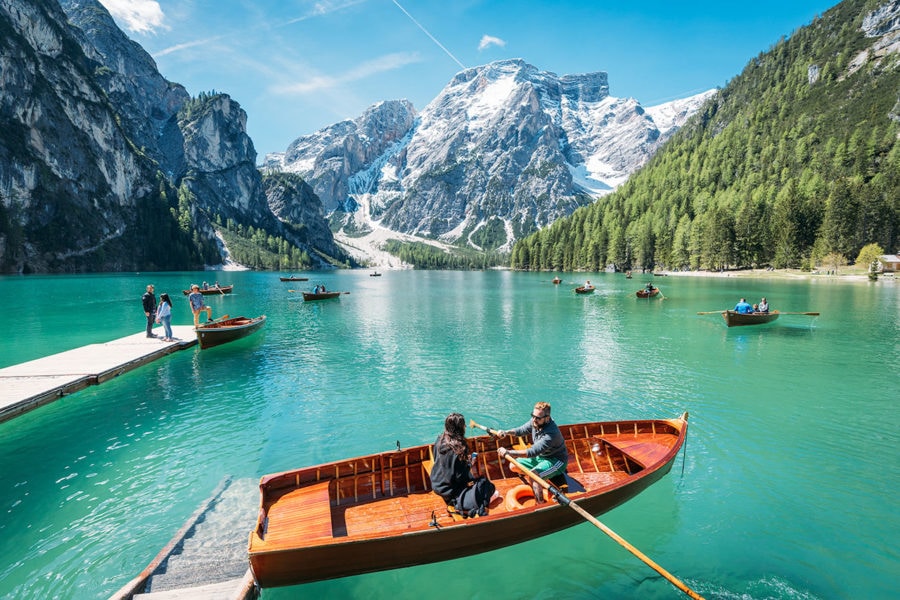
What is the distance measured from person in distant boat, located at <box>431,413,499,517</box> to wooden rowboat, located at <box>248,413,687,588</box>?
37cm

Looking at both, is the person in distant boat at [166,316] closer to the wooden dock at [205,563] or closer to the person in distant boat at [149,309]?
the person in distant boat at [149,309]

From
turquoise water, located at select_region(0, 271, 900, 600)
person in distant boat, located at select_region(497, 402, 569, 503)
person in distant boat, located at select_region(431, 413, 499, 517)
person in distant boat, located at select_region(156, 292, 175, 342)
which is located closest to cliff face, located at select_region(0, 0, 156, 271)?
turquoise water, located at select_region(0, 271, 900, 600)

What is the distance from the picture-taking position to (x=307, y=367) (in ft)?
91.6

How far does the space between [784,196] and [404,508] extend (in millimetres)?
157093

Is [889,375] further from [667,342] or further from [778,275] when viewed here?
[778,275]

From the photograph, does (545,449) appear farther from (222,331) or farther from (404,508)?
(222,331)

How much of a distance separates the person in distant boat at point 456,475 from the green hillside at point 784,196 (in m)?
139

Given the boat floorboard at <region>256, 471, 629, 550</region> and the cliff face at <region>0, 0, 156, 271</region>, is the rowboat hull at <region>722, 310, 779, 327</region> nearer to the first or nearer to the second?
the boat floorboard at <region>256, 471, 629, 550</region>

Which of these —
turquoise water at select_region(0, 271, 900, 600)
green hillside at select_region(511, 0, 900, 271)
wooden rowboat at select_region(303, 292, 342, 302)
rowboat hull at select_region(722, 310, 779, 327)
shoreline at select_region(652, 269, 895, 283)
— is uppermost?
green hillside at select_region(511, 0, 900, 271)

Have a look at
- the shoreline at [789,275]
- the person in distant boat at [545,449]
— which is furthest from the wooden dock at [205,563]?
the shoreline at [789,275]

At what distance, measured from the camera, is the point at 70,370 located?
22.8 m

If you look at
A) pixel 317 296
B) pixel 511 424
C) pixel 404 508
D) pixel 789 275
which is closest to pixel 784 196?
pixel 789 275

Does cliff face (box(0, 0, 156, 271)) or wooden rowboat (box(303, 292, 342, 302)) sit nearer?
wooden rowboat (box(303, 292, 342, 302))

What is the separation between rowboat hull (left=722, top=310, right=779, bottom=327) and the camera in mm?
40062
